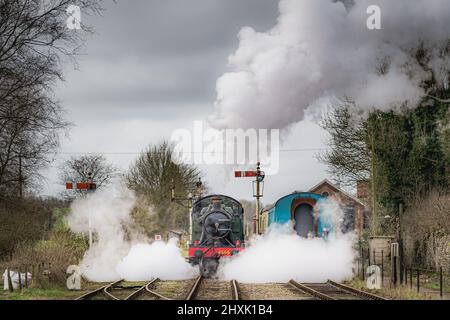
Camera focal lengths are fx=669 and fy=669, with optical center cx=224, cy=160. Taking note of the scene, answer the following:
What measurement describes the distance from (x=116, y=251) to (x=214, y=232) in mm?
7424

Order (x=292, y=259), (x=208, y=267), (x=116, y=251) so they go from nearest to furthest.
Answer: (x=208, y=267) → (x=292, y=259) → (x=116, y=251)

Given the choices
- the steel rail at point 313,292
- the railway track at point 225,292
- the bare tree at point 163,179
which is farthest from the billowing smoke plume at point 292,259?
the bare tree at point 163,179

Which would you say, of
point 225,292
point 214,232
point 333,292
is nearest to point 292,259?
point 214,232

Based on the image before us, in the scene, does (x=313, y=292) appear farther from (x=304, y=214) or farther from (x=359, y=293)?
(x=304, y=214)

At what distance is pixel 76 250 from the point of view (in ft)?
91.0

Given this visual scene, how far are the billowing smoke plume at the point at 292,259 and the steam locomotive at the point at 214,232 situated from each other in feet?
1.87

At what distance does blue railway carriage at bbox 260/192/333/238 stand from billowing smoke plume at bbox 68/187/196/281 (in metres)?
4.59

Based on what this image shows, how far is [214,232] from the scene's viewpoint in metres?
25.7

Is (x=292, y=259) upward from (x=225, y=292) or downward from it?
upward

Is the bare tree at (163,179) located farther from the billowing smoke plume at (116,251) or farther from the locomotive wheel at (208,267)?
the locomotive wheel at (208,267)

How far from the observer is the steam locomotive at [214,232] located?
25.2 m

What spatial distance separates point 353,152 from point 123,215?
13107 mm
